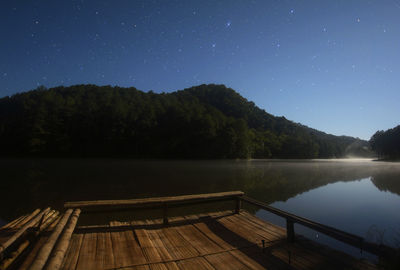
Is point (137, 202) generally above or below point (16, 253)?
above

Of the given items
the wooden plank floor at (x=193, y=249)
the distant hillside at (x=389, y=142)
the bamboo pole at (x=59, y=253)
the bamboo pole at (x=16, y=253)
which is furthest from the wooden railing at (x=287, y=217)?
the distant hillside at (x=389, y=142)

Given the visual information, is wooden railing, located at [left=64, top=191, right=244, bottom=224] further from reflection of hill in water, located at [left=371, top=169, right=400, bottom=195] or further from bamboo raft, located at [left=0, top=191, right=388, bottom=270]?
reflection of hill in water, located at [left=371, top=169, right=400, bottom=195]

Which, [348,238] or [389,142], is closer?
[348,238]

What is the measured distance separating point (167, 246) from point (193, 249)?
0.51 meters

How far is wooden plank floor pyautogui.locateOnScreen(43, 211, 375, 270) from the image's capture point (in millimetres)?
3357

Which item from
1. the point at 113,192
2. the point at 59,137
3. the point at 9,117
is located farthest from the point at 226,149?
the point at 9,117

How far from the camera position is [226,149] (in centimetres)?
6656

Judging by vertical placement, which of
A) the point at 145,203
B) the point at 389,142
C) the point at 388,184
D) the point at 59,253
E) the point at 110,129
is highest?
the point at 110,129

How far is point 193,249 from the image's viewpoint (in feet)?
12.9

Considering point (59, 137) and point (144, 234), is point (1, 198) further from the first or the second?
point (59, 137)

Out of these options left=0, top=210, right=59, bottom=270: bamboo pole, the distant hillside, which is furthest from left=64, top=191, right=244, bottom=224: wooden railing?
the distant hillside

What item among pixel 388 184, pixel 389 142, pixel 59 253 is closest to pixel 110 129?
pixel 388 184

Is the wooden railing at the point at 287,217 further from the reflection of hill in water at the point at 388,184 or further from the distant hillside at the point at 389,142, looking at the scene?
the distant hillside at the point at 389,142

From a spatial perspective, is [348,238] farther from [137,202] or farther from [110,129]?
[110,129]
